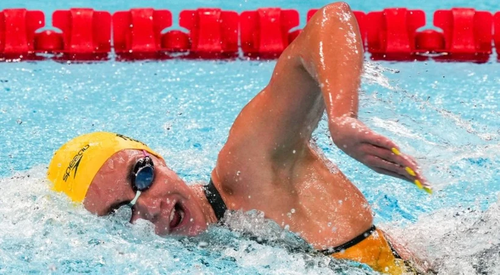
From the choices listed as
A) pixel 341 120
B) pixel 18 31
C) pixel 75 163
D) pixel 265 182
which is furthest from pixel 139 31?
pixel 341 120

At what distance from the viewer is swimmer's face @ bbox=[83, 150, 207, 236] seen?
2172 mm

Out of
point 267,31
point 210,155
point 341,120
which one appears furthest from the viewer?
point 267,31

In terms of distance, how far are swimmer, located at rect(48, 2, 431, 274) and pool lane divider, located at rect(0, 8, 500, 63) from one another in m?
2.30

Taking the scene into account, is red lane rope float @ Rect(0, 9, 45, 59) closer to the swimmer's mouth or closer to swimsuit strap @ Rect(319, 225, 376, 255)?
the swimmer's mouth

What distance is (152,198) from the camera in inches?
85.3

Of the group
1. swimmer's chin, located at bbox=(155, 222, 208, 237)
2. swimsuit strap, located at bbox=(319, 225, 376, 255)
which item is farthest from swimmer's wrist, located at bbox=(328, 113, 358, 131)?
swimmer's chin, located at bbox=(155, 222, 208, 237)

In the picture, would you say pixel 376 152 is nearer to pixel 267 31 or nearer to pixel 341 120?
pixel 341 120

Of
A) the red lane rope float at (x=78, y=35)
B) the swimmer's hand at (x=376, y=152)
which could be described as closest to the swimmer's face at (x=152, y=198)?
the swimmer's hand at (x=376, y=152)

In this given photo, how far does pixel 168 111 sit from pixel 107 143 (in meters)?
1.60

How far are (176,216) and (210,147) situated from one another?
52.9 inches

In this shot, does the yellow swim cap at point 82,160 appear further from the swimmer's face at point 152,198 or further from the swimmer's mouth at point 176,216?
the swimmer's mouth at point 176,216

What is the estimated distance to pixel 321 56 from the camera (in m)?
1.71

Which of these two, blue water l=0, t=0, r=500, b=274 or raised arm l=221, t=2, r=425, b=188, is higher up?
raised arm l=221, t=2, r=425, b=188

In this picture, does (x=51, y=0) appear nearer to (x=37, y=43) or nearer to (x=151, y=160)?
(x=37, y=43)
